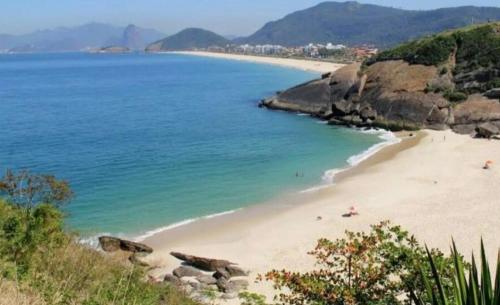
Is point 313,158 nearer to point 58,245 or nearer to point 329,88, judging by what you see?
point 329,88

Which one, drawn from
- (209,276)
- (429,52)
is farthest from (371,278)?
(429,52)

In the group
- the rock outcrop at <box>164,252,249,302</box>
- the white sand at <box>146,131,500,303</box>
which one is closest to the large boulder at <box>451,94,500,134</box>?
the white sand at <box>146,131,500,303</box>

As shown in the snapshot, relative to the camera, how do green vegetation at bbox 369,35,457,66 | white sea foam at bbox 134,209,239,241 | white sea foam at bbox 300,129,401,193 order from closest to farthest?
white sea foam at bbox 134,209,239,241 → white sea foam at bbox 300,129,401,193 → green vegetation at bbox 369,35,457,66

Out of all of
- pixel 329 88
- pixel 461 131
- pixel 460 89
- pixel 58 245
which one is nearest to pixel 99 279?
pixel 58 245

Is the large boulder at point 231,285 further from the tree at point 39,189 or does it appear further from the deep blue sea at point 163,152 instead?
the deep blue sea at point 163,152

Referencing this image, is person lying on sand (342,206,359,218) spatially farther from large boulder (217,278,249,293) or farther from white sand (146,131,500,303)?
large boulder (217,278,249,293)
